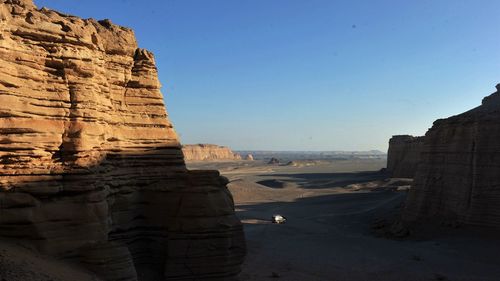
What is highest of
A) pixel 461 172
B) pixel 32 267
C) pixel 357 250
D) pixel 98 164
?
pixel 461 172

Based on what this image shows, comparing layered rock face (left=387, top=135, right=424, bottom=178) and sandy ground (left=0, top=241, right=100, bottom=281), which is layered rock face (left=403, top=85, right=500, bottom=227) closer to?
sandy ground (left=0, top=241, right=100, bottom=281)

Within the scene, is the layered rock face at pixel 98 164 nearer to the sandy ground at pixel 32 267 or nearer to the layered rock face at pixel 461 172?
the sandy ground at pixel 32 267

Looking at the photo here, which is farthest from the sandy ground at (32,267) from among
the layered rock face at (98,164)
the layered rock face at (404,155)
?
the layered rock face at (404,155)

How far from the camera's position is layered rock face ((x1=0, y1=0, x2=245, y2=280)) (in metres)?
9.80

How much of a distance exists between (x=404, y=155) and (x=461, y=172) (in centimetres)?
4094

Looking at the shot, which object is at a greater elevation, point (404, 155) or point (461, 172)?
point (404, 155)

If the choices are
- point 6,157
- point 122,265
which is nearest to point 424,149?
point 122,265

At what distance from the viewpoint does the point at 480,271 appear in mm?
20656

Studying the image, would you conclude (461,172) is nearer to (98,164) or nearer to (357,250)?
(357,250)

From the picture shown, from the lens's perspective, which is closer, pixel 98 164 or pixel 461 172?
pixel 98 164

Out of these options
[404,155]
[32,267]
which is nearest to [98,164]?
[32,267]

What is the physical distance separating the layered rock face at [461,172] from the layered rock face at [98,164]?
17.2 meters

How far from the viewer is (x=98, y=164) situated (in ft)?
36.7

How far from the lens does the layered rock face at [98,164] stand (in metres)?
9.80
